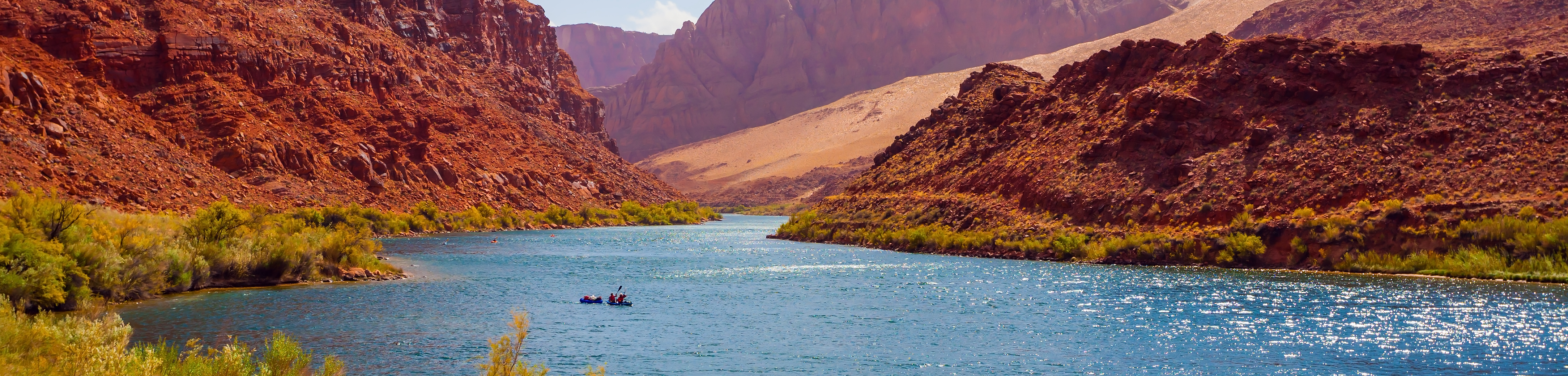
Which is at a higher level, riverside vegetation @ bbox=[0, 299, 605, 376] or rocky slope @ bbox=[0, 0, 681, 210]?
rocky slope @ bbox=[0, 0, 681, 210]

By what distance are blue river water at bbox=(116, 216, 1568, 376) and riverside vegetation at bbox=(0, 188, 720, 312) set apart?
1224mm

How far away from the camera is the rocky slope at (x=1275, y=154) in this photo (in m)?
42.9

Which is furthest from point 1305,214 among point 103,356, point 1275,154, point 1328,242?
point 103,356

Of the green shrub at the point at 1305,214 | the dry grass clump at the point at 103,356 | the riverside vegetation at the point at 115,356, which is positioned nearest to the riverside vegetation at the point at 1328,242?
the green shrub at the point at 1305,214

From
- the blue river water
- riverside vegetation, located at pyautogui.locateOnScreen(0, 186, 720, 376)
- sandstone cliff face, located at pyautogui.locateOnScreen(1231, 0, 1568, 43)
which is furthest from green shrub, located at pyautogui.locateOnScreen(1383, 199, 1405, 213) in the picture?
sandstone cliff face, located at pyautogui.locateOnScreen(1231, 0, 1568, 43)

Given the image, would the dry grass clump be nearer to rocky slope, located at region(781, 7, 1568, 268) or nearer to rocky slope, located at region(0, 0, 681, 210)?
rocky slope, located at region(781, 7, 1568, 268)

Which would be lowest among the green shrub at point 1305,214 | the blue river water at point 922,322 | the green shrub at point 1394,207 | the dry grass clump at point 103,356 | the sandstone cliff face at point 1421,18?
the blue river water at point 922,322

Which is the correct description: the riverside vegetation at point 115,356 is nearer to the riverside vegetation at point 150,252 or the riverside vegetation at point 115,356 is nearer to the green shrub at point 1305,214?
the riverside vegetation at point 150,252

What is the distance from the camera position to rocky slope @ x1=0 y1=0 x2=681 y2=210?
194 feet

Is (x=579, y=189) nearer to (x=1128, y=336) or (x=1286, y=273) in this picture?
(x=1286, y=273)

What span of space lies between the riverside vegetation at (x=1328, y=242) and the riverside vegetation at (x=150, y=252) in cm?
3145

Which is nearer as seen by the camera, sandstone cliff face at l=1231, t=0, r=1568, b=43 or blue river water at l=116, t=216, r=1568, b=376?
blue river water at l=116, t=216, r=1568, b=376

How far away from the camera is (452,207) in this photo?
91.1m

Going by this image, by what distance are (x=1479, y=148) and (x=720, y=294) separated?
108ft
